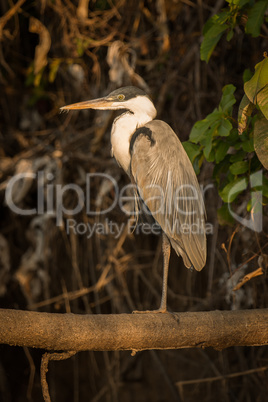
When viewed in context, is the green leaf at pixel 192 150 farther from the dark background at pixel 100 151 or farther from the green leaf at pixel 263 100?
the dark background at pixel 100 151

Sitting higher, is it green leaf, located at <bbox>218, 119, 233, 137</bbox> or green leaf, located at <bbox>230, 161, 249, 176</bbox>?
green leaf, located at <bbox>218, 119, 233, 137</bbox>

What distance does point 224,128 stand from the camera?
1.54 meters

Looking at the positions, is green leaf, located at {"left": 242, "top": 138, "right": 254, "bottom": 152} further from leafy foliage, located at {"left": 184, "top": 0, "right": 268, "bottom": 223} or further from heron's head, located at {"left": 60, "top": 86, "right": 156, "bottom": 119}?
heron's head, located at {"left": 60, "top": 86, "right": 156, "bottom": 119}

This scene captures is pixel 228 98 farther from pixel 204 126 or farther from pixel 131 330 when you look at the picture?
pixel 131 330

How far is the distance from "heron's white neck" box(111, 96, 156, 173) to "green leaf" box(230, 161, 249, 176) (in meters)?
0.52

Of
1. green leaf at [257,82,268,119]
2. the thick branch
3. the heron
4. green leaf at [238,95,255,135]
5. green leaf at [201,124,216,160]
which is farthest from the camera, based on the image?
the heron

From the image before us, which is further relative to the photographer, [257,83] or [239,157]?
[239,157]

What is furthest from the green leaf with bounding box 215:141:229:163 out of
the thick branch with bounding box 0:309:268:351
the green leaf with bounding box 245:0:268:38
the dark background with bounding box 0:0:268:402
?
the dark background with bounding box 0:0:268:402

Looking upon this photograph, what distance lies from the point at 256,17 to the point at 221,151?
16.9 inches

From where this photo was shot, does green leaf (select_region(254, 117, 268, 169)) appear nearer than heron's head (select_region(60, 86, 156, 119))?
Yes

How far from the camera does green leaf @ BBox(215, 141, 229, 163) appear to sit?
1.60 metres

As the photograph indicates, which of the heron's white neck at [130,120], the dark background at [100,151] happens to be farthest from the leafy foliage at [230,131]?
the dark background at [100,151]

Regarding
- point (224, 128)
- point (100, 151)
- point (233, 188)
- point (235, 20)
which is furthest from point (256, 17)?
point (100, 151)

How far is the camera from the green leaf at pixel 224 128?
153 cm
